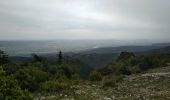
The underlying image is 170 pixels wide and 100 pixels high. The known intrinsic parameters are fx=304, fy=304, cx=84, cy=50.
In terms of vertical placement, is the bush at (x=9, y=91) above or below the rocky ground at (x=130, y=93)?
above

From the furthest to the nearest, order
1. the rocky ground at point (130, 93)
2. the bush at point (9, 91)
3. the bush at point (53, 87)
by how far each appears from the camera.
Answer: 1. the bush at point (53, 87)
2. the rocky ground at point (130, 93)
3. the bush at point (9, 91)

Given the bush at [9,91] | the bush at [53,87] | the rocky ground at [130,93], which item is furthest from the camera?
the bush at [53,87]

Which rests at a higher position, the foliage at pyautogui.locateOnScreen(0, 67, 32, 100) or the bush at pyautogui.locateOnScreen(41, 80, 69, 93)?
the foliage at pyautogui.locateOnScreen(0, 67, 32, 100)

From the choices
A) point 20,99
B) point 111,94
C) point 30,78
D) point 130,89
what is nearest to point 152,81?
point 130,89

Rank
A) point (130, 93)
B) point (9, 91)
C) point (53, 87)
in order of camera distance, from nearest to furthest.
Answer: point (9, 91) < point (130, 93) < point (53, 87)

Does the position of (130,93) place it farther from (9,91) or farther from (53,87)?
(9,91)

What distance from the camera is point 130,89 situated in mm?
25000

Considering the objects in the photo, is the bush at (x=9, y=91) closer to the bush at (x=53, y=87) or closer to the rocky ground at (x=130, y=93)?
the rocky ground at (x=130, y=93)

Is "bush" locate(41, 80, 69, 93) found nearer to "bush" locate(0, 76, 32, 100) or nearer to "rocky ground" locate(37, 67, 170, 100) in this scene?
"rocky ground" locate(37, 67, 170, 100)

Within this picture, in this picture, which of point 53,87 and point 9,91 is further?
point 53,87

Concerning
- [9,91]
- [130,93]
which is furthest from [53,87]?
[9,91]

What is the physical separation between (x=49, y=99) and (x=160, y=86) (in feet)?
33.1

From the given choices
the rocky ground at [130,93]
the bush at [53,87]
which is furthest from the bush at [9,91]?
the bush at [53,87]

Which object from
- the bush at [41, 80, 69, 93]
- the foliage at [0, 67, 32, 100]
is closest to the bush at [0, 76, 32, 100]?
the foliage at [0, 67, 32, 100]
